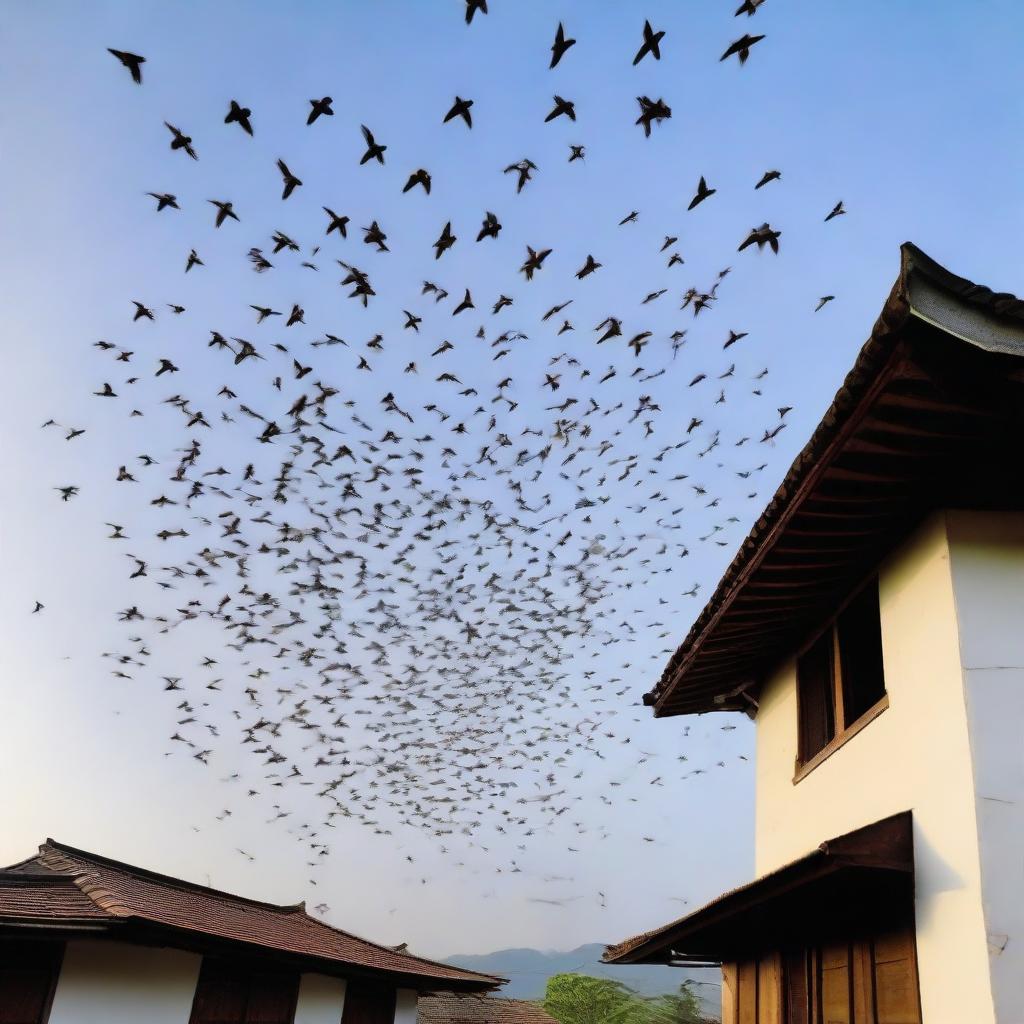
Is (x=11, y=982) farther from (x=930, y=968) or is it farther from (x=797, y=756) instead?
(x=930, y=968)

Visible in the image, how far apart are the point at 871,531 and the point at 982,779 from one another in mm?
1968

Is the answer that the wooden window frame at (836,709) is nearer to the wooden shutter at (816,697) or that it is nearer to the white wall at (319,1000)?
the wooden shutter at (816,697)

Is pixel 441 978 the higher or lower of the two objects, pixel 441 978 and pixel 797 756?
the lower

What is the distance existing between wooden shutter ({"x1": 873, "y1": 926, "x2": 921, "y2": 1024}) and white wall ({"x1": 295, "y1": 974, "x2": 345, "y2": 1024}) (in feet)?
34.8

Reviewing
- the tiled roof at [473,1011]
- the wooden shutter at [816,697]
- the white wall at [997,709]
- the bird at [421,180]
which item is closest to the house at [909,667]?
the white wall at [997,709]

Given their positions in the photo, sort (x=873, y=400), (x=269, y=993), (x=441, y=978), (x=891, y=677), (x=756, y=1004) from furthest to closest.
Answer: (x=441, y=978), (x=269, y=993), (x=756, y=1004), (x=891, y=677), (x=873, y=400)

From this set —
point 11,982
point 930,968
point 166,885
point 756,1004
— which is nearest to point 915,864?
point 930,968

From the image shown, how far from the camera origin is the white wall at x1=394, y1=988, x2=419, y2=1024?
16.1m

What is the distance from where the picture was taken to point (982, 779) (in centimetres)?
502

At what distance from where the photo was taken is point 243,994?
41.4 feet

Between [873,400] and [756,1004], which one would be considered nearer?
[873,400]

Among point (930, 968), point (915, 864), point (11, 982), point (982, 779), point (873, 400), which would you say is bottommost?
point (11, 982)

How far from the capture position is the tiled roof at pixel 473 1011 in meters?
23.5

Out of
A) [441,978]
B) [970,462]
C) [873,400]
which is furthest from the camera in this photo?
[441,978]
